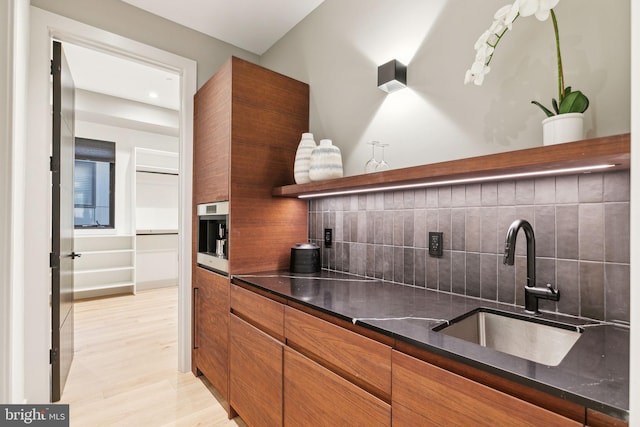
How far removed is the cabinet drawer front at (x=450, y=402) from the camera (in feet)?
2.17

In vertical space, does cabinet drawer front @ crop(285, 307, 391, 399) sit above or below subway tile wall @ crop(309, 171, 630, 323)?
below

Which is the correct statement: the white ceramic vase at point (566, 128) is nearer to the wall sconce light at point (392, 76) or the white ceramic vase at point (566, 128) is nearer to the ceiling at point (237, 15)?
the wall sconce light at point (392, 76)

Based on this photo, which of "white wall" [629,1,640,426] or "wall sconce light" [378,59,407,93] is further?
"wall sconce light" [378,59,407,93]

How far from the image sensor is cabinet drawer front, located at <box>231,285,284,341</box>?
4.66 ft

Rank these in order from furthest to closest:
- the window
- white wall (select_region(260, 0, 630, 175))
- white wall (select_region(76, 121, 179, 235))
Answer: white wall (select_region(76, 121, 179, 235)) → the window → white wall (select_region(260, 0, 630, 175))

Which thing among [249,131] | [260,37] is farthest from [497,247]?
[260,37]

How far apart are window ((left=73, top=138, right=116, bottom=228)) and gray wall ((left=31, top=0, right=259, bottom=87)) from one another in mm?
3091

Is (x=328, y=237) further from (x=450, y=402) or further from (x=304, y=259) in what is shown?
(x=450, y=402)

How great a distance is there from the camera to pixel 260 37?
2600mm

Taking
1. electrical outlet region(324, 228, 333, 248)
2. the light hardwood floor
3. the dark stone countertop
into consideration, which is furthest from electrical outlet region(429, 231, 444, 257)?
the light hardwood floor

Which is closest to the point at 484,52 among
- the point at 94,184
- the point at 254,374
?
the point at 254,374

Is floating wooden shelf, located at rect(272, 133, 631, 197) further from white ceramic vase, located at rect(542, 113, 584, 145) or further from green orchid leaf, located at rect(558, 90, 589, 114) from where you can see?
green orchid leaf, located at rect(558, 90, 589, 114)

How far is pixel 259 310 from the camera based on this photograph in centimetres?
156

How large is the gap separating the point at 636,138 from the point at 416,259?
118cm
